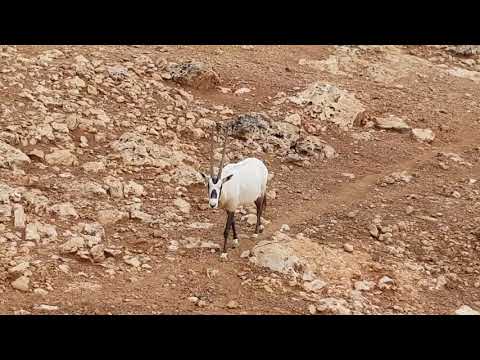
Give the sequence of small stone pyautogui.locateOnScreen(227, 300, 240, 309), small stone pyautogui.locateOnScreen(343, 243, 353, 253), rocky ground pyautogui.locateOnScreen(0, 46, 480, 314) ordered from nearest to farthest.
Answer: small stone pyautogui.locateOnScreen(227, 300, 240, 309) < rocky ground pyautogui.locateOnScreen(0, 46, 480, 314) < small stone pyautogui.locateOnScreen(343, 243, 353, 253)

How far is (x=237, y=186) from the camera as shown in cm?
1058

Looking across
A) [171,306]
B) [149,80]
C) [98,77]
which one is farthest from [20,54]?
[171,306]

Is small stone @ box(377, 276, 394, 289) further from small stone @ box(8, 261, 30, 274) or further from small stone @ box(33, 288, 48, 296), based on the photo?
small stone @ box(8, 261, 30, 274)

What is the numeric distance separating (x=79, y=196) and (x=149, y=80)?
5.45 meters

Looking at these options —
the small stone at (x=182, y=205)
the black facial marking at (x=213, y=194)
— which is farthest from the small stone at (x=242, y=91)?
the black facial marking at (x=213, y=194)

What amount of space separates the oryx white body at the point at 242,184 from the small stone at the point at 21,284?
348cm

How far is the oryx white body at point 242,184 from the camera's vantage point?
10469 millimetres

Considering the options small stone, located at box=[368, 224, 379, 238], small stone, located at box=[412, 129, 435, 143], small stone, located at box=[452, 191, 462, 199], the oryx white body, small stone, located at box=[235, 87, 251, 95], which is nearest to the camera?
the oryx white body

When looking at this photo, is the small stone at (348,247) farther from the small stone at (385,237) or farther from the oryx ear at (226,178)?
the oryx ear at (226,178)

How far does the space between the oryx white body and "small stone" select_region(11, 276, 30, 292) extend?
3478mm

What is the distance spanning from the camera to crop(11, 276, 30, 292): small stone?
8703 mm

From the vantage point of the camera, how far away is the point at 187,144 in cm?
1399

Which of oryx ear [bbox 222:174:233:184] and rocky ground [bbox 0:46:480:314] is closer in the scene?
rocky ground [bbox 0:46:480:314]

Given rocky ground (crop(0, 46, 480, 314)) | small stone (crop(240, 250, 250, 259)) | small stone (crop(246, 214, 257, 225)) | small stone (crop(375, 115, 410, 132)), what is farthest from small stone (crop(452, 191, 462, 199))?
small stone (crop(240, 250, 250, 259))
